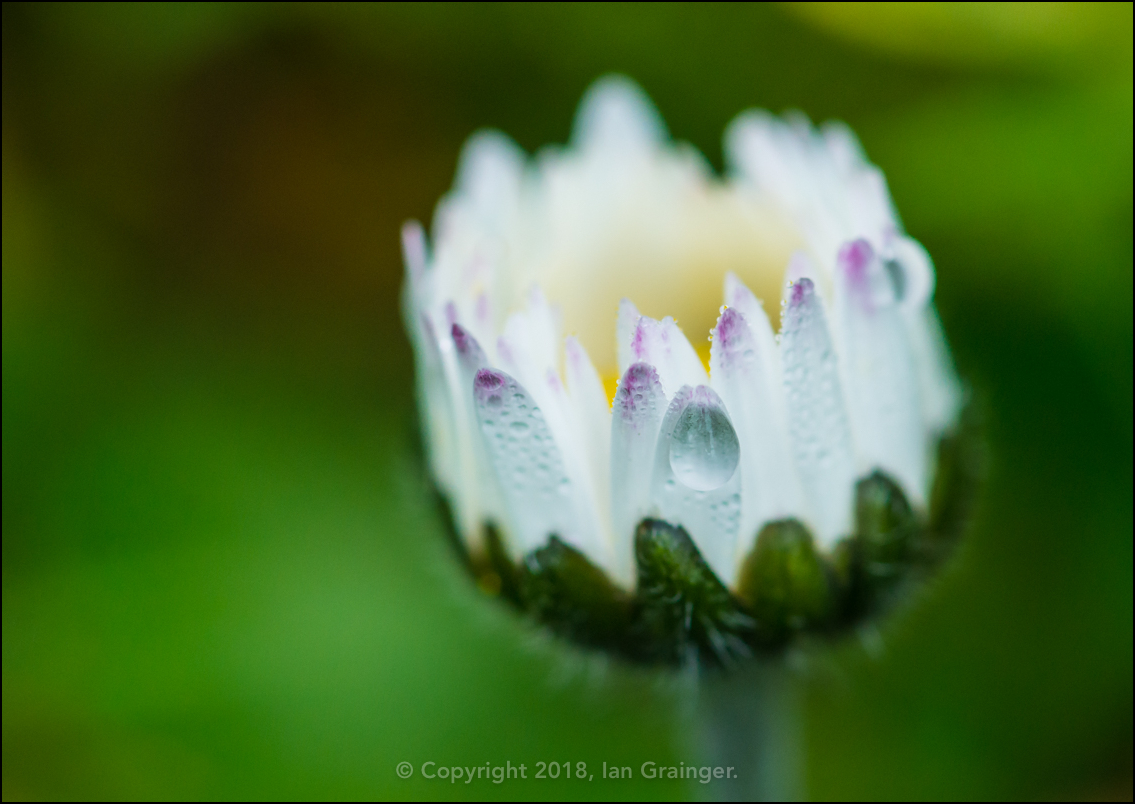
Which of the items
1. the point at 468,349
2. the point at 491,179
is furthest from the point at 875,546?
the point at 491,179

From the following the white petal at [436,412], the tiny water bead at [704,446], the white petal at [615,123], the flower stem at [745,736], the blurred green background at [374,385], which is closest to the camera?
the tiny water bead at [704,446]

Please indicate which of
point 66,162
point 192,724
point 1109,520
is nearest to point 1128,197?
point 1109,520

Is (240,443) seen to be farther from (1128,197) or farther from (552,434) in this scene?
(1128,197)

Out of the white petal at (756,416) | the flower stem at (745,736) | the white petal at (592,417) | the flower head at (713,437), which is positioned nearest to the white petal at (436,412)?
the flower head at (713,437)

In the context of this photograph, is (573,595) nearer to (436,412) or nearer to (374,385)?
(436,412)

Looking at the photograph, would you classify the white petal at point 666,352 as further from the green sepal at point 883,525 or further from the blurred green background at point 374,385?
the blurred green background at point 374,385

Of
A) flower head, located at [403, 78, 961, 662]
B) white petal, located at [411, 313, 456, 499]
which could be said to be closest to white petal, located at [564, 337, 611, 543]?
flower head, located at [403, 78, 961, 662]
